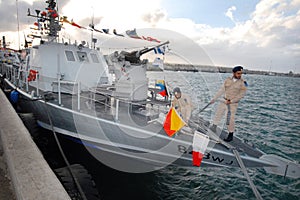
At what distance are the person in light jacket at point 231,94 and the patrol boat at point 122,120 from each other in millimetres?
591

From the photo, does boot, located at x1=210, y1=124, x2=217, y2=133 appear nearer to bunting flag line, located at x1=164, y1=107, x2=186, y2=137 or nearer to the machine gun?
bunting flag line, located at x1=164, y1=107, x2=186, y2=137

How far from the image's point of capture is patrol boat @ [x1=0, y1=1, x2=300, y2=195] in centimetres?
409

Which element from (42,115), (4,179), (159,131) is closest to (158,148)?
(159,131)

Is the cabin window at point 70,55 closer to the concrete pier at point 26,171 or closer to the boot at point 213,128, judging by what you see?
the concrete pier at point 26,171

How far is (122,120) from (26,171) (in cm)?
267

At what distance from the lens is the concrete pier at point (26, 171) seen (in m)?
1.92

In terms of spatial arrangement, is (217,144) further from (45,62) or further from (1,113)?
(45,62)

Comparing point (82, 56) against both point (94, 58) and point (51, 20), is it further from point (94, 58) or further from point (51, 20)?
point (51, 20)

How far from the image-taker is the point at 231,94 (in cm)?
421

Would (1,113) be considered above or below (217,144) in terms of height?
above

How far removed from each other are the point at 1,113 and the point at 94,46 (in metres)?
5.49

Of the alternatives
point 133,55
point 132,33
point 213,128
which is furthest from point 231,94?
point 132,33

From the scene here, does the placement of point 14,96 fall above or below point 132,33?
below

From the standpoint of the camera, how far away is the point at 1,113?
13.9ft
